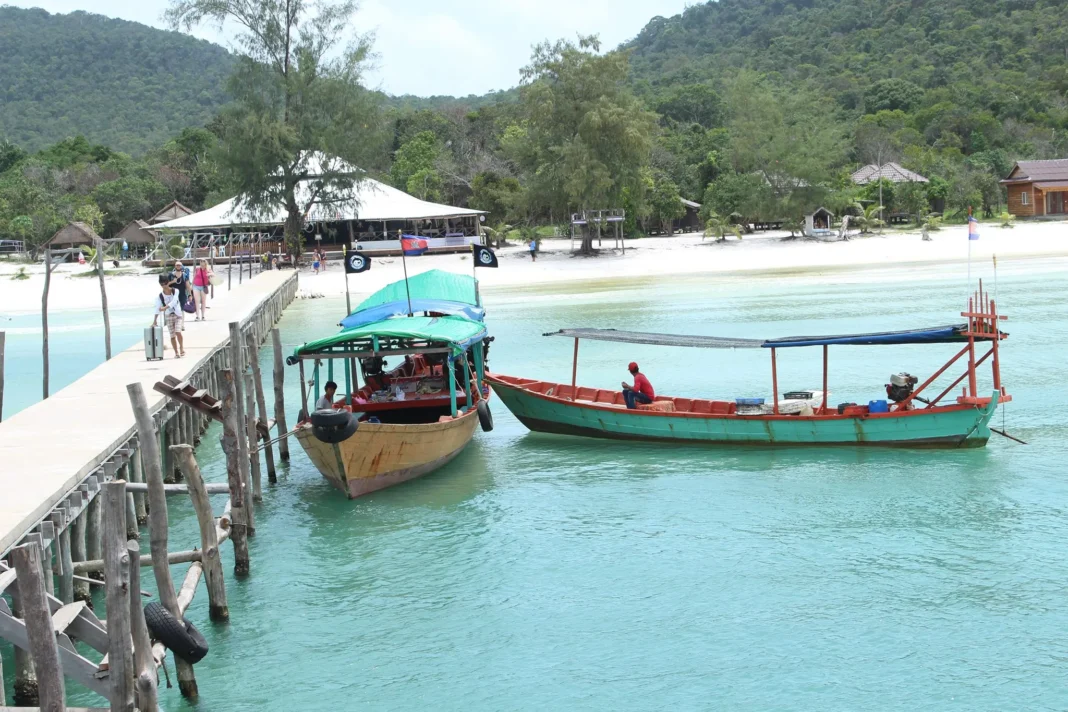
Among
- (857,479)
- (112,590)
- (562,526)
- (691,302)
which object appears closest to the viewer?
(112,590)

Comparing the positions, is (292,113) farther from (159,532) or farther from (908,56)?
(908,56)

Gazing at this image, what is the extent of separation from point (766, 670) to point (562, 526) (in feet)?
16.1

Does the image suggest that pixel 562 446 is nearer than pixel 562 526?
No

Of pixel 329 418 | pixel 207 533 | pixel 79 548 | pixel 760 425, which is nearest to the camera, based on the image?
pixel 207 533

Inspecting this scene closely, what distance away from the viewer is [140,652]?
329 inches

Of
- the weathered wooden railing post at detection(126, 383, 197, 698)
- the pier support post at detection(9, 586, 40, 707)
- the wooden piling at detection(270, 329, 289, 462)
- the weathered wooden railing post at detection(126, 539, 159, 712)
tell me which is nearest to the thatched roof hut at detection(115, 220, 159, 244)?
the wooden piling at detection(270, 329, 289, 462)

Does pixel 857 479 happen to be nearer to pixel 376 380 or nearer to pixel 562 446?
pixel 562 446

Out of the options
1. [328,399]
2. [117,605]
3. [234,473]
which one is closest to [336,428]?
[328,399]

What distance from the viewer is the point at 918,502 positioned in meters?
15.6

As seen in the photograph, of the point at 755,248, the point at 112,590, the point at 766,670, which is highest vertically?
the point at 755,248

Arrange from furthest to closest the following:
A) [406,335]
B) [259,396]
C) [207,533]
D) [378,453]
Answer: [406,335] → [259,396] → [378,453] → [207,533]

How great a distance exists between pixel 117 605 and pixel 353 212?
159 ft

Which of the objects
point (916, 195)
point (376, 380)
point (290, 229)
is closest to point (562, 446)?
point (376, 380)

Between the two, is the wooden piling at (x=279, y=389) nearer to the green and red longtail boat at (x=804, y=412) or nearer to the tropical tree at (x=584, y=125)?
the green and red longtail boat at (x=804, y=412)
